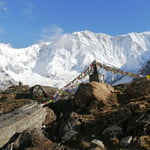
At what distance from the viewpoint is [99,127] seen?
18344 millimetres

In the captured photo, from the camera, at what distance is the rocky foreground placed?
51.0 feet

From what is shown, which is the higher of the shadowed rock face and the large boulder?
the large boulder

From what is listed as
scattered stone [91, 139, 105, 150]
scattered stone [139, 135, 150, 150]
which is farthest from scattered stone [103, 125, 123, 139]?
scattered stone [139, 135, 150, 150]

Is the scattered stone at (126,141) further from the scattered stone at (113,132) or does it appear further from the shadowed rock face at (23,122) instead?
the shadowed rock face at (23,122)

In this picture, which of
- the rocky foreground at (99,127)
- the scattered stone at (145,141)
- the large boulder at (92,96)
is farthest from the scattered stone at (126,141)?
the large boulder at (92,96)

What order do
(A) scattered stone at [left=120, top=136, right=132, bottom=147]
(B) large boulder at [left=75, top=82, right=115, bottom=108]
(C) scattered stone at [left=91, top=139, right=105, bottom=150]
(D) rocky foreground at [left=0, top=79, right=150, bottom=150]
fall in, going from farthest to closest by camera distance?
1. (B) large boulder at [left=75, top=82, right=115, bottom=108]
2. (D) rocky foreground at [left=0, top=79, right=150, bottom=150]
3. (C) scattered stone at [left=91, top=139, right=105, bottom=150]
4. (A) scattered stone at [left=120, top=136, right=132, bottom=147]

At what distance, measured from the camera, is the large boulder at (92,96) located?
73.6ft

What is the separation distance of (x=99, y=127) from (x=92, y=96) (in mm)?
4921

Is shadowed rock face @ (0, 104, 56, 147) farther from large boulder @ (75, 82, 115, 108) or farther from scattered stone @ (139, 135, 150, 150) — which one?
scattered stone @ (139, 135, 150, 150)

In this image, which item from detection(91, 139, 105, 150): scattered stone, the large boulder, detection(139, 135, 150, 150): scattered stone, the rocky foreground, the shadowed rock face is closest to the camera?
detection(139, 135, 150, 150): scattered stone

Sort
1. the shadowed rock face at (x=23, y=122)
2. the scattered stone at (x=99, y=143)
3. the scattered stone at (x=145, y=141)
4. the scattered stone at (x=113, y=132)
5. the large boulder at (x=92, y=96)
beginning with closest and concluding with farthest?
the scattered stone at (x=145, y=141) < the scattered stone at (x=99, y=143) < the scattered stone at (x=113, y=132) < the shadowed rock face at (x=23, y=122) < the large boulder at (x=92, y=96)

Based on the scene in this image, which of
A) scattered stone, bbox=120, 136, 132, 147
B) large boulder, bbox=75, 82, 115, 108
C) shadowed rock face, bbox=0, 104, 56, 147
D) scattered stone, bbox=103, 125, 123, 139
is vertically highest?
large boulder, bbox=75, 82, 115, 108

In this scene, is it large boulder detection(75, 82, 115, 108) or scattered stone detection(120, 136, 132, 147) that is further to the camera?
large boulder detection(75, 82, 115, 108)

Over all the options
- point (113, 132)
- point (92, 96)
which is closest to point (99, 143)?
point (113, 132)
